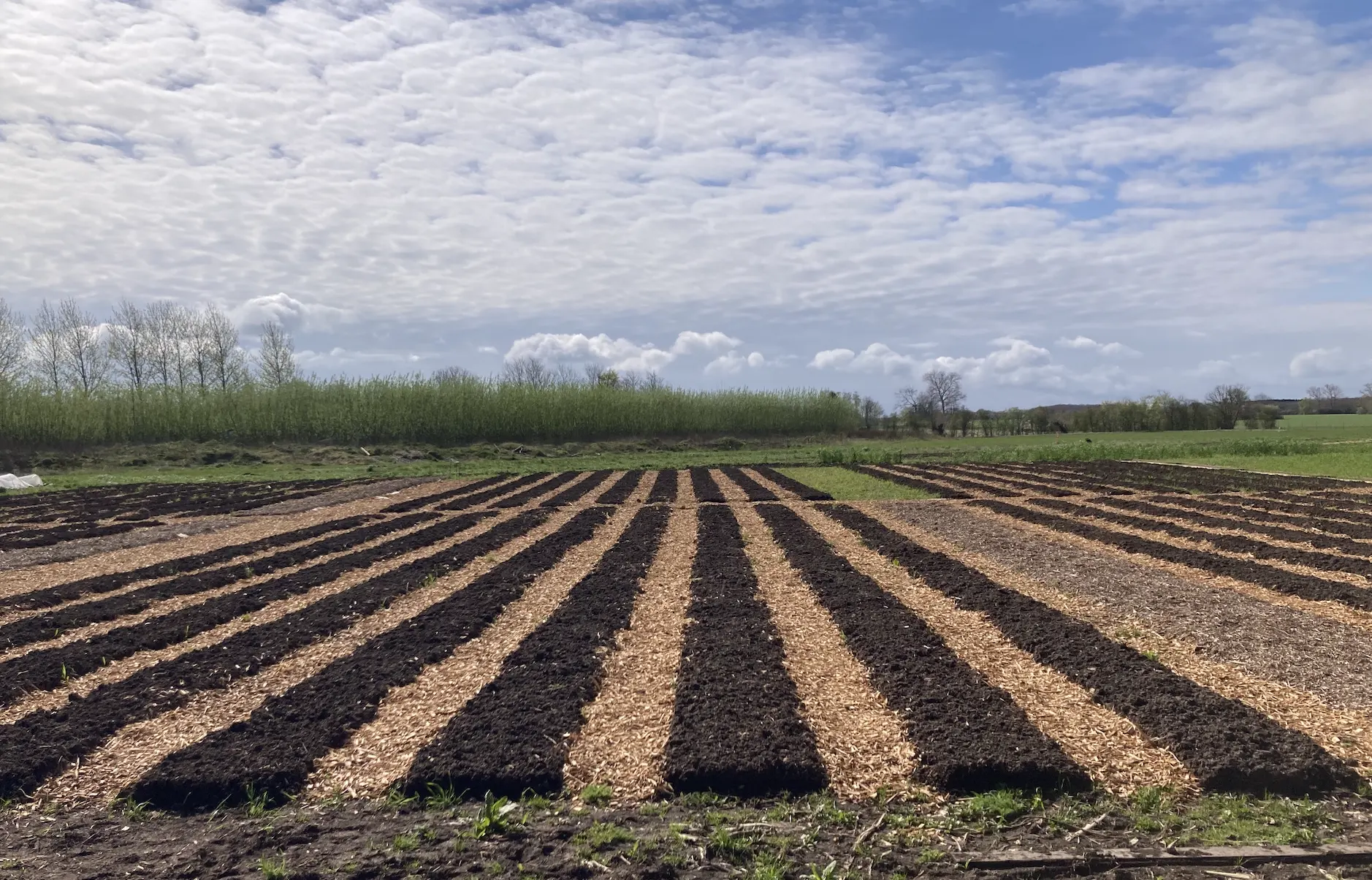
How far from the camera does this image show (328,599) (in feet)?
33.1

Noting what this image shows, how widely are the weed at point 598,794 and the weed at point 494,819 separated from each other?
1.26ft

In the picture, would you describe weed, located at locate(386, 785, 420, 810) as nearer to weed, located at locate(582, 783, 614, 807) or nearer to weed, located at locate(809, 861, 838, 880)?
weed, located at locate(582, 783, 614, 807)

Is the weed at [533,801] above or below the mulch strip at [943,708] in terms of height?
below

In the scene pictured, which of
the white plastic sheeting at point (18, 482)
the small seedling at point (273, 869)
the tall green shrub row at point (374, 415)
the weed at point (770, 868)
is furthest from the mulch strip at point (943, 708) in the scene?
the tall green shrub row at point (374, 415)

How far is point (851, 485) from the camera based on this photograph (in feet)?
84.6

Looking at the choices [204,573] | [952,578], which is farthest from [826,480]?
[204,573]

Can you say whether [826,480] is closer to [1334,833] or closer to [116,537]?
[116,537]

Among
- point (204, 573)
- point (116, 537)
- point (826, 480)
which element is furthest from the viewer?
point (826, 480)

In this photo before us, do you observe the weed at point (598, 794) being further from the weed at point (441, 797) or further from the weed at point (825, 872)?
the weed at point (825, 872)

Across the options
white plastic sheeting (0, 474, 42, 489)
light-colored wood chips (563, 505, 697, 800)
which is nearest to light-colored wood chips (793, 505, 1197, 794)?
light-colored wood chips (563, 505, 697, 800)

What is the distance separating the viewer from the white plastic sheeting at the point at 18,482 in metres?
→ 28.6

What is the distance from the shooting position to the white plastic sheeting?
28.6 metres

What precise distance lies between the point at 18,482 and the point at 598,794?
1261 inches

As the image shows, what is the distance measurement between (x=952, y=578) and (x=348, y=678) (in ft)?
22.5
